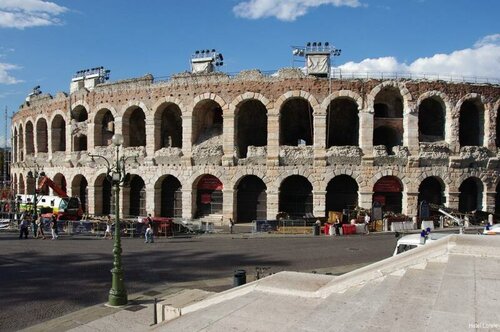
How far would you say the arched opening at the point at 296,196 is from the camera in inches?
1037

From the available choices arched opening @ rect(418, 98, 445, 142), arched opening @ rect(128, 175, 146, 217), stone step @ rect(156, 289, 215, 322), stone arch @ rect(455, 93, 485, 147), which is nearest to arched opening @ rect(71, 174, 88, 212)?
arched opening @ rect(128, 175, 146, 217)

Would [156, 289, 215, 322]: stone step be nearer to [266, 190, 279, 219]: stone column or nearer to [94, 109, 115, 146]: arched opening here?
[266, 190, 279, 219]: stone column

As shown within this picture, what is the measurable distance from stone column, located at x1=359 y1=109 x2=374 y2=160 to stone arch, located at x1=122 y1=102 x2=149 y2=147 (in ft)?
48.7

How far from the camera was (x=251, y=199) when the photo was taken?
89.1 feet

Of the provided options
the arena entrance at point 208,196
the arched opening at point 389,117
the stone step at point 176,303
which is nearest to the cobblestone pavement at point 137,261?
the stone step at point 176,303

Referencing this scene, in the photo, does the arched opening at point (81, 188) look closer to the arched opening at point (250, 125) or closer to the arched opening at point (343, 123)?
the arched opening at point (250, 125)

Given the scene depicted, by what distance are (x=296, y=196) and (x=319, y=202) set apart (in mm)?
1992

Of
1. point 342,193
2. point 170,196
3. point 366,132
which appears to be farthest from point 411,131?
point 170,196

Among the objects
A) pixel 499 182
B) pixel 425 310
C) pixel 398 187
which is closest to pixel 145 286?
pixel 425 310

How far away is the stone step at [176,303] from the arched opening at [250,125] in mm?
17918

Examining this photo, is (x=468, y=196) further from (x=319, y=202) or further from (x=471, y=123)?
(x=319, y=202)

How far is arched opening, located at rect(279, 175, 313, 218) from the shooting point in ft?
86.4

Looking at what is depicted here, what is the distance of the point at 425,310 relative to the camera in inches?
213

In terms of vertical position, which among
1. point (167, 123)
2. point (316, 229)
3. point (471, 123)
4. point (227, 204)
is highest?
point (167, 123)
